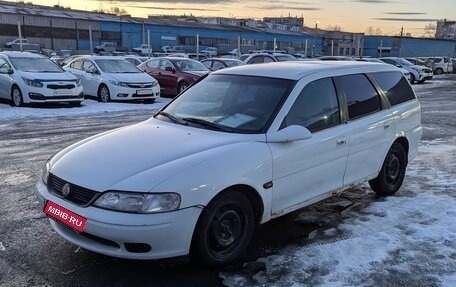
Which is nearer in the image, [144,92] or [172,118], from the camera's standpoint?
[172,118]

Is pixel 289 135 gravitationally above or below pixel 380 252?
above

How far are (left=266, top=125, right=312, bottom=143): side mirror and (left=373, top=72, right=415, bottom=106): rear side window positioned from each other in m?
1.92

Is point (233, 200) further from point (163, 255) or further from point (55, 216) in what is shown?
point (55, 216)

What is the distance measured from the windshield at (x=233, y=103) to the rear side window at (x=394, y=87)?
1682mm

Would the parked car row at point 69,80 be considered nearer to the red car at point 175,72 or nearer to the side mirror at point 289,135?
the red car at point 175,72

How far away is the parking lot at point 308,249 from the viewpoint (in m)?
3.66

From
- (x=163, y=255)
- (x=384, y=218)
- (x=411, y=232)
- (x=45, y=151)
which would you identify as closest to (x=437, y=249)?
(x=411, y=232)

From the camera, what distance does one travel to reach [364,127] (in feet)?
16.7

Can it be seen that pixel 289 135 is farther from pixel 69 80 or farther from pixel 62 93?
pixel 69 80

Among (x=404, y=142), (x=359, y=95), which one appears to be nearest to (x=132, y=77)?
(x=404, y=142)

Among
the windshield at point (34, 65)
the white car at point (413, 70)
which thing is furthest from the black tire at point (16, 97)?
the white car at point (413, 70)

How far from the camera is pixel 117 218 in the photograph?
3.35 meters

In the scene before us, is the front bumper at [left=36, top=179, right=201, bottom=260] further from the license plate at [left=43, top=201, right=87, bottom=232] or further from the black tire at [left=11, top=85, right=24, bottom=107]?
the black tire at [left=11, top=85, right=24, bottom=107]

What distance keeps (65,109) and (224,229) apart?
11685mm
